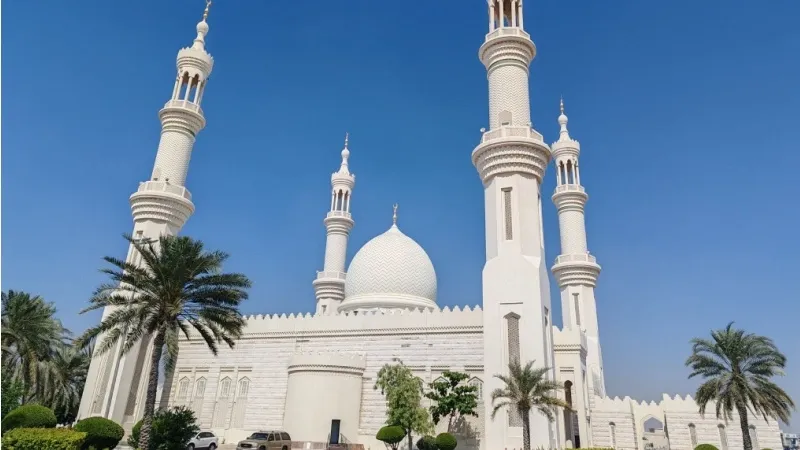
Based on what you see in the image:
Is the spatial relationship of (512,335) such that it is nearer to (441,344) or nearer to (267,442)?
(441,344)

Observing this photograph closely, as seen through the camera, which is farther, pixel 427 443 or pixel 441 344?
pixel 441 344

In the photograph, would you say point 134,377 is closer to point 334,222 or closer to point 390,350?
point 390,350

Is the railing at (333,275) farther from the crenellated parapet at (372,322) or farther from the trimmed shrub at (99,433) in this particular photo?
the trimmed shrub at (99,433)

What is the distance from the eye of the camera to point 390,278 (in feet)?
117

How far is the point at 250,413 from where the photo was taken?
30.0m

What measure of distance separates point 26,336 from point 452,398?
1907 centimetres

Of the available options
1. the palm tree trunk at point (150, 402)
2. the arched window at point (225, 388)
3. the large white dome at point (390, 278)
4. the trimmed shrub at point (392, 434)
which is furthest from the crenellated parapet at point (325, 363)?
the palm tree trunk at point (150, 402)

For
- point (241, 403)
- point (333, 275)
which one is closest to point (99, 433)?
point (241, 403)

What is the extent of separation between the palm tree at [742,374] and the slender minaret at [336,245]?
76.7 feet

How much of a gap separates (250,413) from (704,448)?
21499mm

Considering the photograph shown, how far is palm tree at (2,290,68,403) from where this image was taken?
25078mm

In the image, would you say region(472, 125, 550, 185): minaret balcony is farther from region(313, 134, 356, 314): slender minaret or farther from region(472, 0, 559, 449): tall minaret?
region(313, 134, 356, 314): slender minaret

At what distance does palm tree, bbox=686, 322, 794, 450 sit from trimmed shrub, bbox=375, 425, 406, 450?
40.4ft

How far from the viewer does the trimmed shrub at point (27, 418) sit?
2031cm
